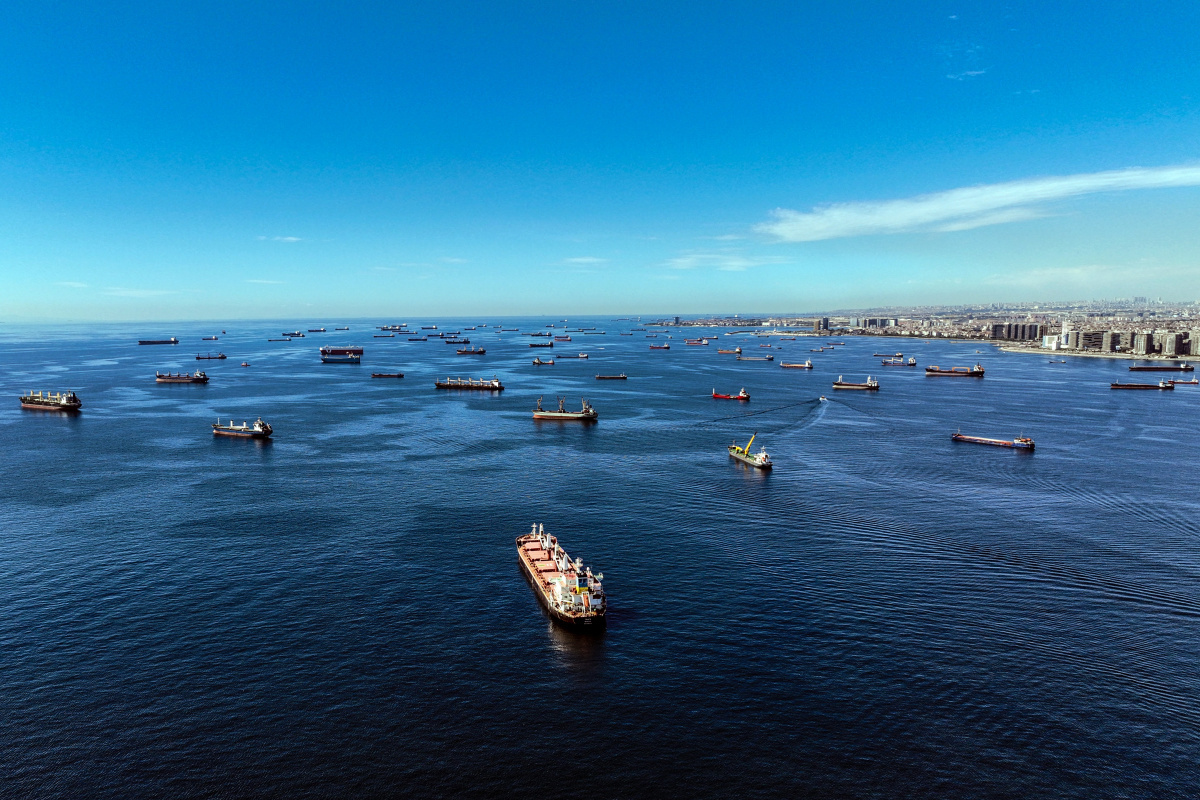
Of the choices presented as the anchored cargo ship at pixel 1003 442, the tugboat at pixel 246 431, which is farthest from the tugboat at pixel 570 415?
the anchored cargo ship at pixel 1003 442

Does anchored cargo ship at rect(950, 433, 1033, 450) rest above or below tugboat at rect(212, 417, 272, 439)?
above

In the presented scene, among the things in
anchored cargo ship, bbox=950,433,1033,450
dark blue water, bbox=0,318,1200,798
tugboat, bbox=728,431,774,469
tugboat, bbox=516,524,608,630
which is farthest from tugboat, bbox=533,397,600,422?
tugboat, bbox=516,524,608,630

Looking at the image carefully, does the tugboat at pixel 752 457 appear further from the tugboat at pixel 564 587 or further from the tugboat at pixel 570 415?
the tugboat at pixel 564 587

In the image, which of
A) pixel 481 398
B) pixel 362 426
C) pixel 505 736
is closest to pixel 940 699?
pixel 505 736

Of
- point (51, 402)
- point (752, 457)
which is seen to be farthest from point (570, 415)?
point (51, 402)

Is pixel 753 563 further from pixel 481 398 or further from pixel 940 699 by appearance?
pixel 481 398

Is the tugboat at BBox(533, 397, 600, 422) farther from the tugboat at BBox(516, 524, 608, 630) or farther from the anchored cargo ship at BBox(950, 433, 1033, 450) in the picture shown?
the tugboat at BBox(516, 524, 608, 630)
